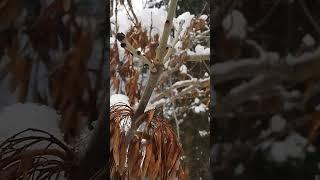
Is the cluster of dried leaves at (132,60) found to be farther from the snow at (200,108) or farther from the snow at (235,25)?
the snow at (235,25)

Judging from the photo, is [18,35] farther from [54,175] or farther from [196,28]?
[196,28]

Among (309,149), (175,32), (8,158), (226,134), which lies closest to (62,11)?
(8,158)

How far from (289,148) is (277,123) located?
0.06 metres

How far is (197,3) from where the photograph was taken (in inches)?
111

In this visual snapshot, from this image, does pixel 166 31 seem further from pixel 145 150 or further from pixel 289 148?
pixel 289 148

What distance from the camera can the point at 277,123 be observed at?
97cm

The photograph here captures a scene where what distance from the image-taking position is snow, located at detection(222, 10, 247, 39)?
3.24 feet

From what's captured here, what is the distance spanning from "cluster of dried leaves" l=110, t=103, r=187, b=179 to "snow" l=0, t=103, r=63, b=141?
2.60 ft

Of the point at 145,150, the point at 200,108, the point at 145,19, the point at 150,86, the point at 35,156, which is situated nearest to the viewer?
the point at 35,156

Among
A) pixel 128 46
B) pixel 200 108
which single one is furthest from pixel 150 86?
pixel 200 108

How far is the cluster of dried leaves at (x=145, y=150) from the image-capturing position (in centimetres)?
177

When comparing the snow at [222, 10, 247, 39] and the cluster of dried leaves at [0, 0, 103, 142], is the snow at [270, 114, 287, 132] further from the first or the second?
the cluster of dried leaves at [0, 0, 103, 142]

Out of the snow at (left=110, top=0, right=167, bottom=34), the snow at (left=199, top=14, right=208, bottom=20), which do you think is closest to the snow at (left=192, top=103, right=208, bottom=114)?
the snow at (left=199, top=14, right=208, bottom=20)

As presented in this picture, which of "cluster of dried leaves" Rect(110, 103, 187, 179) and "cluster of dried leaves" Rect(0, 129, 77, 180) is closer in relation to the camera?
"cluster of dried leaves" Rect(0, 129, 77, 180)
